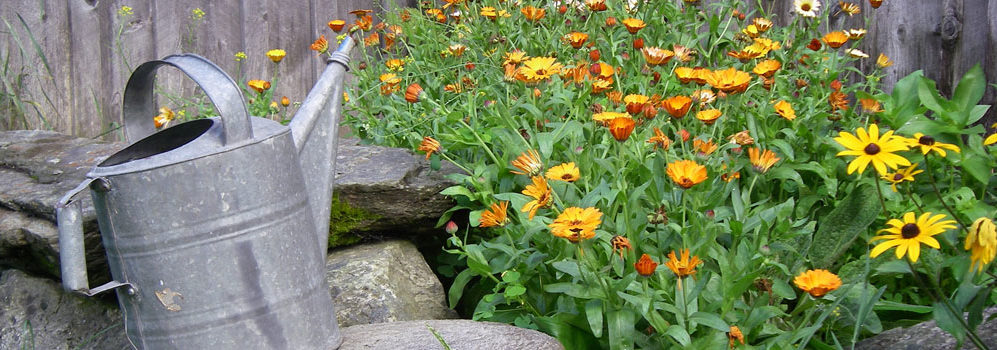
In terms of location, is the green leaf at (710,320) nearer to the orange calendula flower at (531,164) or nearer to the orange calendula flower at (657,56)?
the orange calendula flower at (531,164)

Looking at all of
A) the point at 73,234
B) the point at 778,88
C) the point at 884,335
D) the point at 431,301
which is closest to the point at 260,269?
the point at 73,234

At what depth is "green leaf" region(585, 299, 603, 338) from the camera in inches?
62.9

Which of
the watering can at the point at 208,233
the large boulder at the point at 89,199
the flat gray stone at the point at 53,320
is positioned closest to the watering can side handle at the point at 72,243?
the watering can at the point at 208,233

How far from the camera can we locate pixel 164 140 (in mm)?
1596

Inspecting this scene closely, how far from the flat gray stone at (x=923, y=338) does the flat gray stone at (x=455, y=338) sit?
0.65 meters

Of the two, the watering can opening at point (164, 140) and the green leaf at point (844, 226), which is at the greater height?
the watering can opening at point (164, 140)

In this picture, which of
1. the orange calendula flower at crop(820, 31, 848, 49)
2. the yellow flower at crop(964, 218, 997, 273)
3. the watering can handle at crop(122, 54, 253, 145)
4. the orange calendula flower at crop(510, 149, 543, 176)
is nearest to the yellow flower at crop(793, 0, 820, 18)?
the orange calendula flower at crop(820, 31, 848, 49)

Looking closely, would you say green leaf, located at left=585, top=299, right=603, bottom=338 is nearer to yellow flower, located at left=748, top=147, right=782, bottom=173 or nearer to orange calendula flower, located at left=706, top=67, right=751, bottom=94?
yellow flower, located at left=748, top=147, right=782, bottom=173

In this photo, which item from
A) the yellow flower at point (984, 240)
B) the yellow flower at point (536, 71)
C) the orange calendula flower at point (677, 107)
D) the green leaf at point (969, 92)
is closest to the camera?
the yellow flower at point (984, 240)

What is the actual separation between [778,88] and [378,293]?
127 cm

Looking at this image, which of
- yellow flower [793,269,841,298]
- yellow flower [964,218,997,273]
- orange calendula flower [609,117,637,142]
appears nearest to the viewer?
yellow flower [964,218,997,273]

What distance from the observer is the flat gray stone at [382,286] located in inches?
80.4

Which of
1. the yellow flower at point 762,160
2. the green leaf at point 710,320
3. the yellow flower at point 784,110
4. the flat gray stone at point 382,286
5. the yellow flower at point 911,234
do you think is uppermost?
the yellow flower at point 911,234

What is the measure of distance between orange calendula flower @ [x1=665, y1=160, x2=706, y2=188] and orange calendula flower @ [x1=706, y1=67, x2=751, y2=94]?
15.6 inches
